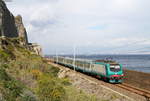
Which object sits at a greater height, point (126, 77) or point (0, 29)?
point (0, 29)

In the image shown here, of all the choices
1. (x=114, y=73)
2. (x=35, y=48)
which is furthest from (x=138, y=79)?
(x=35, y=48)

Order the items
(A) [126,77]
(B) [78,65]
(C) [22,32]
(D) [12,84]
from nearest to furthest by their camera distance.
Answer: (D) [12,84] → (A) [126,77] → (B) [78,65] → (C) [22,32]

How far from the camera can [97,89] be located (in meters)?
18.5

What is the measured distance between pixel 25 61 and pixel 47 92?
1182 centimetres

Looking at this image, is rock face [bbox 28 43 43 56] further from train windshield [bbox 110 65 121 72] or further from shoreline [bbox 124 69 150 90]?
train windshield [bbox 110 65 121 72]

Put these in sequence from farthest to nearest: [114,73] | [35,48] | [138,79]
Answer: [35,48] → [114,73] → [138,79]

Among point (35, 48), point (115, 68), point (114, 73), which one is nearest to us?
point (114, 73)

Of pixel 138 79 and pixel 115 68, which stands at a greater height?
pixel 115 68

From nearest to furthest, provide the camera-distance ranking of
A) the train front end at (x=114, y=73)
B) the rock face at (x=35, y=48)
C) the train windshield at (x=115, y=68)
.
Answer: the train front end at (x=114, y=73)
the train windshield at (x=115, y=68)
the rock face at (x=35, y=48)

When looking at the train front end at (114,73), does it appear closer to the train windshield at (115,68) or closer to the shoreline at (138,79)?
the train windshield at (115,68)

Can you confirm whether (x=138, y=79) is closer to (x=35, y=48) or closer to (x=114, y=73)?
(x=114, y=73)

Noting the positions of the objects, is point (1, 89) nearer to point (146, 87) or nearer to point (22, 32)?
point (146, 87)

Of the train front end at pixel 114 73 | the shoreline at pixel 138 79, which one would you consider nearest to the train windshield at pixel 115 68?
the train front end at pixel 114 73

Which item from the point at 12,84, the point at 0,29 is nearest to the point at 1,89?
the point at 12,84
